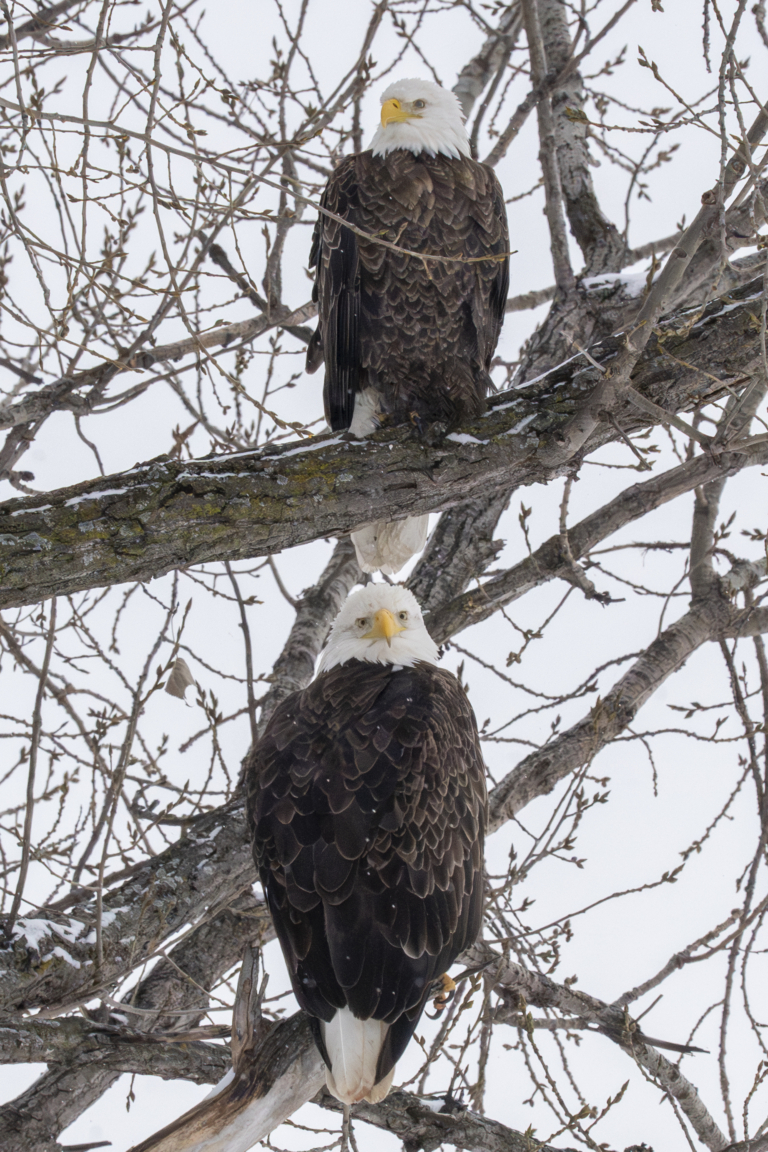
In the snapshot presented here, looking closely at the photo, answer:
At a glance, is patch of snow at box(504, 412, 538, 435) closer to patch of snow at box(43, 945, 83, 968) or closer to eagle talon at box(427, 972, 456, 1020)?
eagle talon at box(427, 972, 456, 1020)

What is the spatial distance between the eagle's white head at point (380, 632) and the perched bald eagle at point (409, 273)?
41cm

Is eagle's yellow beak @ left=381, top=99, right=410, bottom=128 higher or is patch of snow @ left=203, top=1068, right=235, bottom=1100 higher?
eagle's yellow beak @ left=381, top=99, right=410, bottom=128

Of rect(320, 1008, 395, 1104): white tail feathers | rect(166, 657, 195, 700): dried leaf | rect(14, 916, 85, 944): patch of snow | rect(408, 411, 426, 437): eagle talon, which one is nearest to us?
rect(320, 1008, 395, 1104): white tail feathers

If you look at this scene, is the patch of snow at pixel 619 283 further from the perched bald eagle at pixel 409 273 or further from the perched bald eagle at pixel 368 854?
the perched bald eagle at pixel 368 854

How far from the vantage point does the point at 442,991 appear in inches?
108

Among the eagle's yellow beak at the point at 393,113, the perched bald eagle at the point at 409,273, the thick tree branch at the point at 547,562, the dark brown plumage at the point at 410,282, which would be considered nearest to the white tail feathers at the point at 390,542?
the perched bald eagle at the point at 409,273

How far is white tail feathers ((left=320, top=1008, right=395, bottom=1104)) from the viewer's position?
6.82 feet

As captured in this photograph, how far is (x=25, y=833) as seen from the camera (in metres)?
2.52

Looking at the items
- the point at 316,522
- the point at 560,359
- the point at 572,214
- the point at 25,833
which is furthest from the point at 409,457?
the point at 572,214

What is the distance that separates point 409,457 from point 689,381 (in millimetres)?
838

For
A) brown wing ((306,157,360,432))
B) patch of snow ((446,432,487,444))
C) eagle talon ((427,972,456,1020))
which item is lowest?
eagle talon ((427,972,456,1020))

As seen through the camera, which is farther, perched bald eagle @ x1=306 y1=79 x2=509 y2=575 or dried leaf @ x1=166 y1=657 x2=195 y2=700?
perched bald eagle @ x1=306 y1=79 x2=509 y2=575

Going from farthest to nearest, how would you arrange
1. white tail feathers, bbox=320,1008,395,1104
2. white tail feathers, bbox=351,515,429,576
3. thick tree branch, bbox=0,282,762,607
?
white tail feathers, bbox=351,515,429,576 → thick tree branch, bbox=0,282,762,607 → white tail feathers, bbox=320,1008,395,1104

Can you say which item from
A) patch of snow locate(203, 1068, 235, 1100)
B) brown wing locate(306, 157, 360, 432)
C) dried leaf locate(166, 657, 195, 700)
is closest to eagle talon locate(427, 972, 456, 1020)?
patch of snow locate(203, 1068, 235, 1100)
